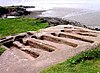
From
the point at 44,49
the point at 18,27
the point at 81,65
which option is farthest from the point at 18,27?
the point at 81,65

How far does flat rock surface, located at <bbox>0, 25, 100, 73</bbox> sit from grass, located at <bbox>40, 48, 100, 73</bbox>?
736 millimetres

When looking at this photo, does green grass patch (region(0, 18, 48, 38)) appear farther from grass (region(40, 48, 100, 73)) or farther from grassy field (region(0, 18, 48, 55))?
grass (region(40, 48, 100, 73))

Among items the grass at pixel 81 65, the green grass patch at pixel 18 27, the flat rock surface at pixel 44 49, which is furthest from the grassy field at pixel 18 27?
the grass at pixel 81 65

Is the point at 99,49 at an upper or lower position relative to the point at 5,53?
upper

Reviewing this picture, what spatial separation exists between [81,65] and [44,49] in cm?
389

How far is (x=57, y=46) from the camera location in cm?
1350

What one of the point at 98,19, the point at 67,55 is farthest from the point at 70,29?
the point at 98,19

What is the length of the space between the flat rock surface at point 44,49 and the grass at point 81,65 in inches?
29.0

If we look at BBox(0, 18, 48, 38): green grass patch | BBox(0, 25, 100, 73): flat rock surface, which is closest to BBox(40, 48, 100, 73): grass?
BBox(0, 25, 100, 73): flat rock surface

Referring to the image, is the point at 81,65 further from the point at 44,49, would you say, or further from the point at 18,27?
the point at 18,27

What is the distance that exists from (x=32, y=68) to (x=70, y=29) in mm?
6405

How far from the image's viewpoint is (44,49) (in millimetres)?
13906

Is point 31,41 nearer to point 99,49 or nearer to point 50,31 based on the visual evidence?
point 50,31

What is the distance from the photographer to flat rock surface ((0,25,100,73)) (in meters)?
11.7
